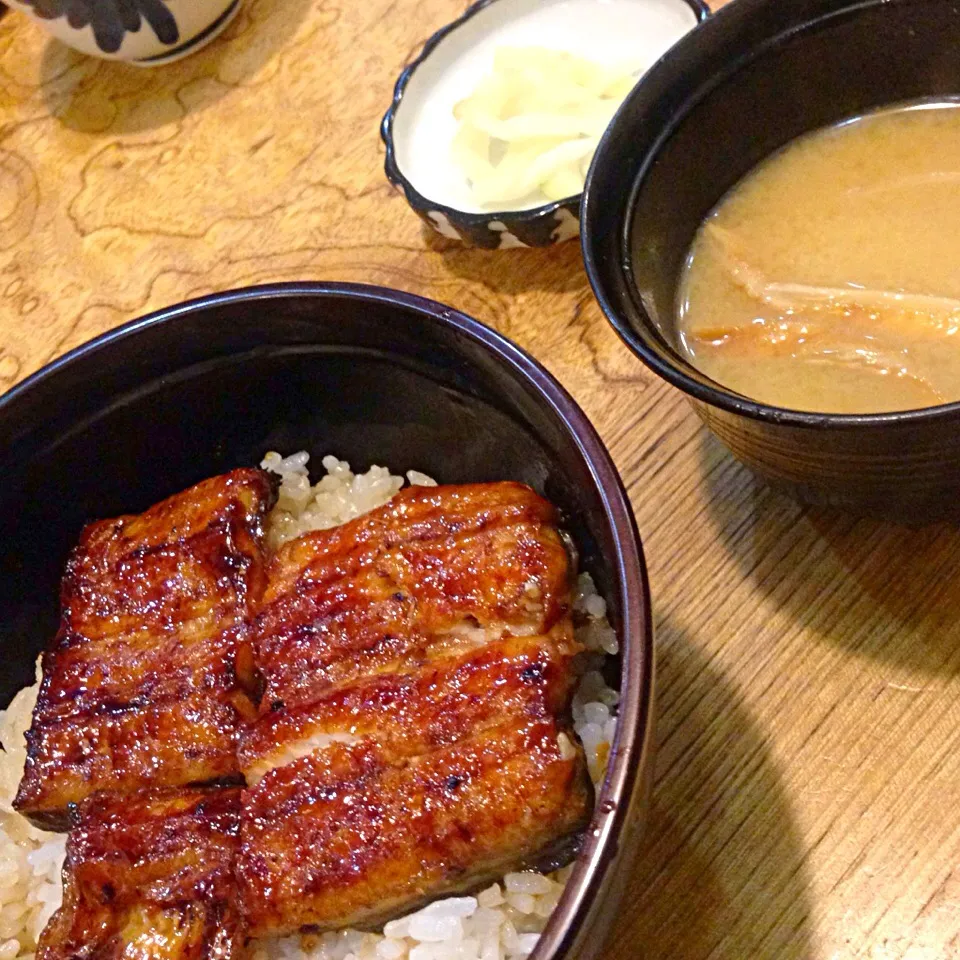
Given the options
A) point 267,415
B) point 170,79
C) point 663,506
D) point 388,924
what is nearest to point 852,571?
point 663,506

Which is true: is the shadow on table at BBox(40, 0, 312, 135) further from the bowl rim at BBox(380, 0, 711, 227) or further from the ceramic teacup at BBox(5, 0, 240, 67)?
the bowl rim at BBox(380, 0, 711, 227)

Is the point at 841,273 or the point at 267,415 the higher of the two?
the point at 267,415

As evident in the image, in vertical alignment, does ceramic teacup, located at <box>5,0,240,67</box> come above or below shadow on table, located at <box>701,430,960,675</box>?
above

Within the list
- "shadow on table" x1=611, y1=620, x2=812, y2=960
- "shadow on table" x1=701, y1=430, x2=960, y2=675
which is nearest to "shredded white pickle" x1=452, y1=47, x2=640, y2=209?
"shadow on table" x1=701, y1=430, x2=960, y2=675

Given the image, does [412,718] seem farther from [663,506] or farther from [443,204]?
[443,204]

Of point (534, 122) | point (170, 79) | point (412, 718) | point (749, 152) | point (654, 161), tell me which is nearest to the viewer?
point (412, 718)

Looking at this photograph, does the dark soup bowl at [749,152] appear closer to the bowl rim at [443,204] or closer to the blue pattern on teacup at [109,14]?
the bowl rim at [443,204]

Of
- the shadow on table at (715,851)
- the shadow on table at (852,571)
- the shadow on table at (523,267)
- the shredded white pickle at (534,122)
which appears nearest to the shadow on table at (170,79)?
the shredded white pickle at (534,122)
